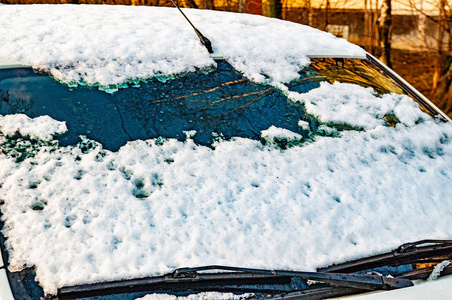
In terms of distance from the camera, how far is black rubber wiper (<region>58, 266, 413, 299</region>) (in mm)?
1269

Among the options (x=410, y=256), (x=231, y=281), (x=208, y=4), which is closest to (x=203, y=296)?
(x=231, y=281)

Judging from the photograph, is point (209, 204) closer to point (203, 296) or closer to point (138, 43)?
point (203, 296)

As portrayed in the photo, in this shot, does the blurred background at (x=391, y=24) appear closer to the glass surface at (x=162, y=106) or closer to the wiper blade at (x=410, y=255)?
the glass surface at (x=162, y=106)

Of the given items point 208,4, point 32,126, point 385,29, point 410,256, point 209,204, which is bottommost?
point 385,29

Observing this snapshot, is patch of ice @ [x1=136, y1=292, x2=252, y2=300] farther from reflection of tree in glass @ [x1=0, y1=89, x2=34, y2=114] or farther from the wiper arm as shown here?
reflection of tree in glass @ [x1=0, y1=89, x2=34, y2=114]

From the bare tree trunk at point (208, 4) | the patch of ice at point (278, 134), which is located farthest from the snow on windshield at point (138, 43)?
the bare tree trunk at point (208, 4)

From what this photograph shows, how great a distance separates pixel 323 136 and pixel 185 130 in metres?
0.64

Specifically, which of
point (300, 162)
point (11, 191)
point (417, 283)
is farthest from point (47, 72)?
point (417, 283)

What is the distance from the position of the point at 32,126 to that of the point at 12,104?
15 centimetres

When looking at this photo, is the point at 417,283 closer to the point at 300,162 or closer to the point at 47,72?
the point at 300,162

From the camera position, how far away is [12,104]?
1.76 metres

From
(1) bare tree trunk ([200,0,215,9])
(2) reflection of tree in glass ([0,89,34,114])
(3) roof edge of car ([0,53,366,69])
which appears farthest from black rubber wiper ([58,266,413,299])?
(1) bare tree trunk ([200,0,215,9])

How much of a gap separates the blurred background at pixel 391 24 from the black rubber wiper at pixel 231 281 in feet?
18.8

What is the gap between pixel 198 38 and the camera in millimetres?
2314
